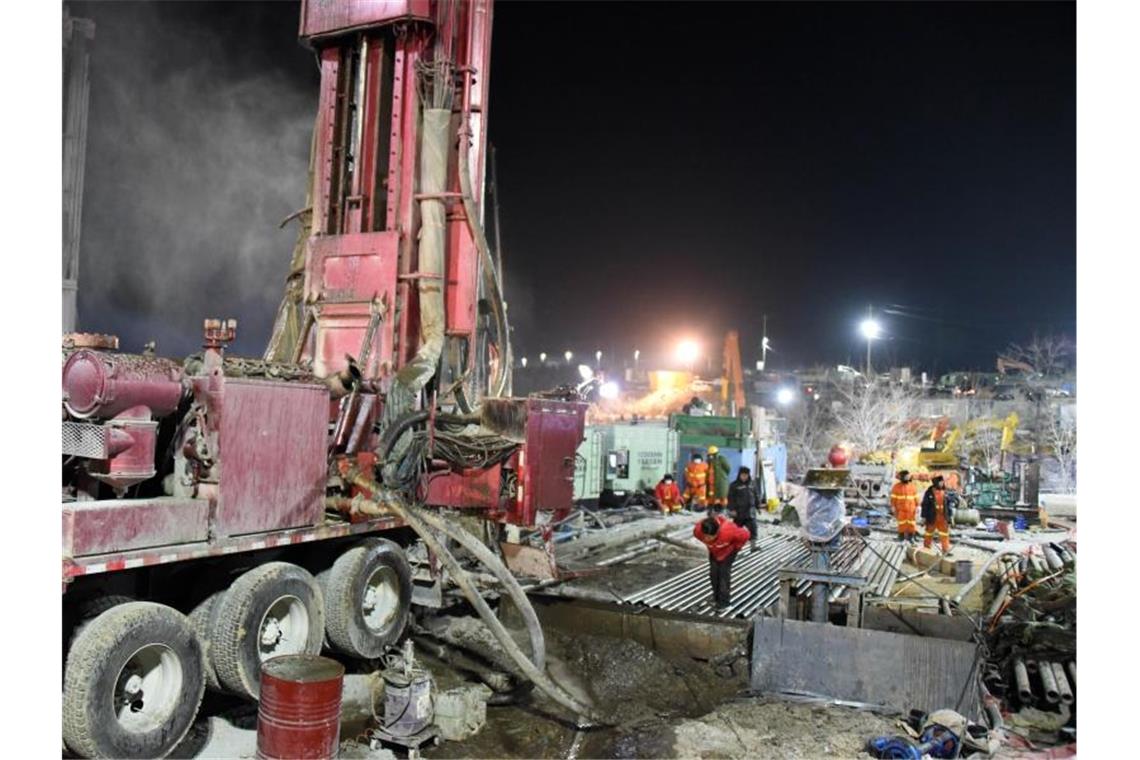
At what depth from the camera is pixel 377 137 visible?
8.53 meters

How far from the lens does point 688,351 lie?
55938 mm

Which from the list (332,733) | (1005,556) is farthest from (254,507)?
(1005,556)

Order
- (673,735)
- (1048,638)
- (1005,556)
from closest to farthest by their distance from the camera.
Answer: (673,735)
(1048,638)
(1005,556)

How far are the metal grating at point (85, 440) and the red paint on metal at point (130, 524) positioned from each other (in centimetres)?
30

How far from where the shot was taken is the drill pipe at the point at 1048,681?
19.3ft

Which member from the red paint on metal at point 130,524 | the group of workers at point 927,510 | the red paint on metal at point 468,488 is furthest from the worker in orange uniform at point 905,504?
the red paint on metal at point 130,524

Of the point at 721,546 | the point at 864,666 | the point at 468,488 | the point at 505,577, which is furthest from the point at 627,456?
the point at 505,577

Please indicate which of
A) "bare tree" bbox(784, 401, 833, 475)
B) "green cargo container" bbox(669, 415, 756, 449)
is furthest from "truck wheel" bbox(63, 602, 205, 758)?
"bare tree" bbox(784, 401, 833, 475)

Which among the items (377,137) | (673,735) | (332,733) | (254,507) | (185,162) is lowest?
(673,735)

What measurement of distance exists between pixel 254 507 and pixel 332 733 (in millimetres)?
1790

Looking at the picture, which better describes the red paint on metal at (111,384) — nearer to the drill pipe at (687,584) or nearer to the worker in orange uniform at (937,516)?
the drill pipe at (687,584)

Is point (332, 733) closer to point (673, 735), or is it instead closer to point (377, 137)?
point (673, 735)

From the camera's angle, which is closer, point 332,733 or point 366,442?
point 332,733

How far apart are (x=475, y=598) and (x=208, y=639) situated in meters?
1.88
